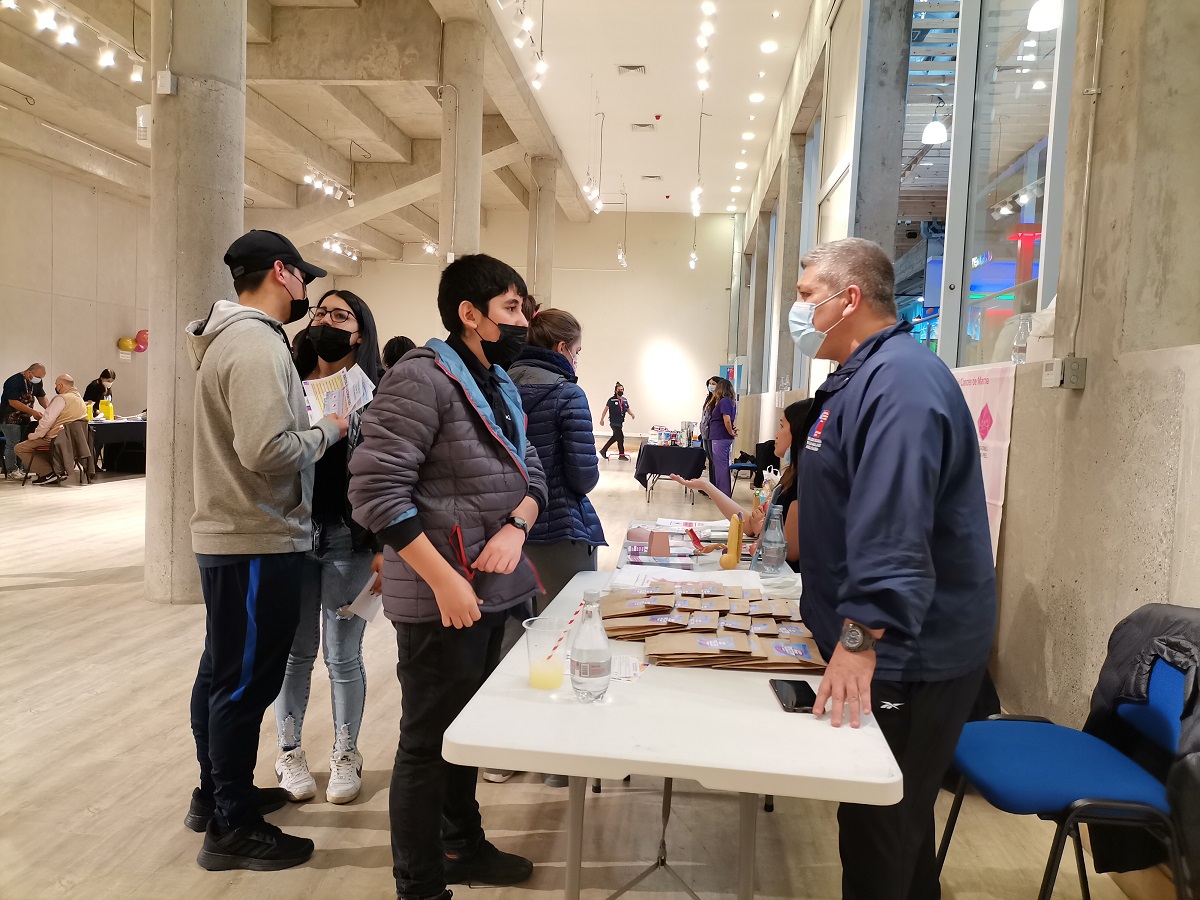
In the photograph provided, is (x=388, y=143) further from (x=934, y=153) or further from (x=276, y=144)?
(x=934, y=153)

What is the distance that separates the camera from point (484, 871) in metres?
2.13

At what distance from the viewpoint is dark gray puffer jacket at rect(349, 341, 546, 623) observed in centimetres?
173

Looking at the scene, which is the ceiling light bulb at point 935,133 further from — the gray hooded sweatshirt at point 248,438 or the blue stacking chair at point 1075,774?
the gray hooded sweatshirt at point 248,438

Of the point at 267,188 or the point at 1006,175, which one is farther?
the point at 267,188

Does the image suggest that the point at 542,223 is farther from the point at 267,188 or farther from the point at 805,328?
the point at 805,328

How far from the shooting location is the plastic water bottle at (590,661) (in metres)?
1.45

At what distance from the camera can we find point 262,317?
2164 mm

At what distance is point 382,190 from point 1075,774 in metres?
15.8

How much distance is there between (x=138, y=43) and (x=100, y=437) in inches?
195

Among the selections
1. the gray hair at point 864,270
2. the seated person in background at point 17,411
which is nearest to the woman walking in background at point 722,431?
the seated person in background at point 17,411

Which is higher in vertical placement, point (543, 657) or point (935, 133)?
point (935, 133)

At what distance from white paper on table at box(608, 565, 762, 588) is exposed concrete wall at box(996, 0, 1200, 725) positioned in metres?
1.06

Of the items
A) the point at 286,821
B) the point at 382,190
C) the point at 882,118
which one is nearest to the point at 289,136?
the point at 382,190

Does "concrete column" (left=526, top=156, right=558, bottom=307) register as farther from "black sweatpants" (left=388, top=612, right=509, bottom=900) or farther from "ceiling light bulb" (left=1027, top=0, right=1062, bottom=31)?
"black sweatpants" (left=388, top=612, right=509, bottom=900)
